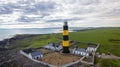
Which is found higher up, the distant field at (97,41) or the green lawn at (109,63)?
the distant field at (97,41)

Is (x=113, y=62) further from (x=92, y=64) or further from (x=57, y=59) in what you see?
(x=57, y=59)

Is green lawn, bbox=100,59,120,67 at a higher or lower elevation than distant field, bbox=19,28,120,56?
lower

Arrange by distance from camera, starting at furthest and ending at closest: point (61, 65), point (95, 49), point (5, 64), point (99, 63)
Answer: point (95, 49)
point (5, 64)
point (99, 63)
point (61, 65)

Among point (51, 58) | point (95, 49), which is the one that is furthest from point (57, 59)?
point (95, 49)

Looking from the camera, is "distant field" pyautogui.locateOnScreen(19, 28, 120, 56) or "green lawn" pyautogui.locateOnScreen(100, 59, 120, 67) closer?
"green lawn" pyautogui.locateOnScreen(100, 59, 120, 67)

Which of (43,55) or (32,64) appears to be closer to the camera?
(32,64)

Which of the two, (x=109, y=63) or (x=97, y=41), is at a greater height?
(x=97, y=41)

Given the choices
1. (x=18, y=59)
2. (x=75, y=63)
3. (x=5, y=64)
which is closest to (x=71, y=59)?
(x=75, y=63)

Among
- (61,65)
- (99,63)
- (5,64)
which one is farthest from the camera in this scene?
(5,64)

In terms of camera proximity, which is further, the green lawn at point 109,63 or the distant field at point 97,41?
the distant field at point 97,41

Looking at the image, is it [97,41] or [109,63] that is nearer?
[109,63]
